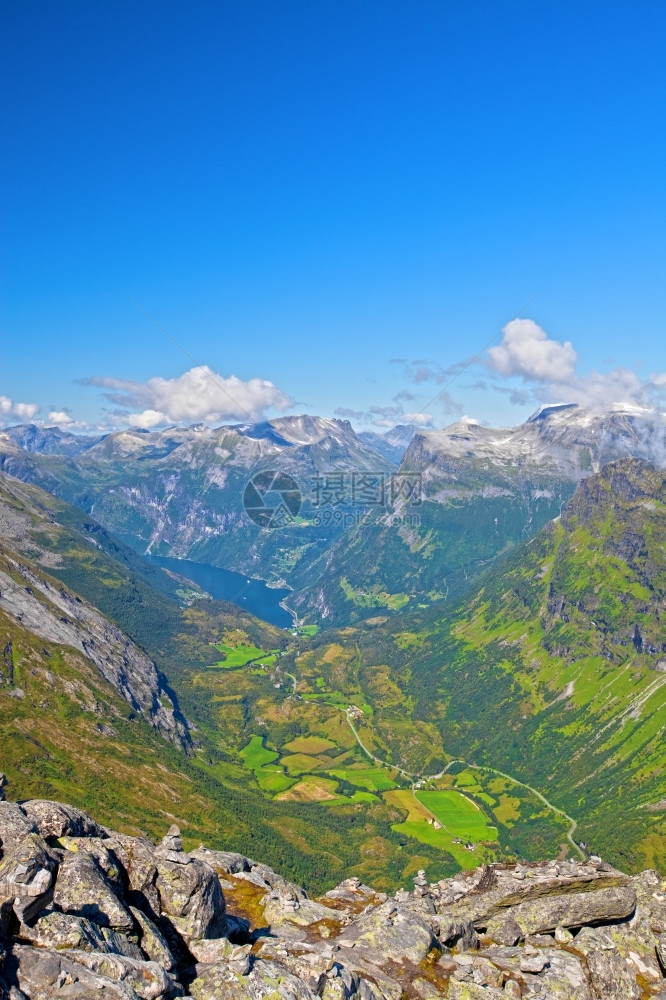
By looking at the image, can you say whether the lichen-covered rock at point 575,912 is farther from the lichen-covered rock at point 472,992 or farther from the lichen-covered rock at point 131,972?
the lichen-covered rock at point 131,972

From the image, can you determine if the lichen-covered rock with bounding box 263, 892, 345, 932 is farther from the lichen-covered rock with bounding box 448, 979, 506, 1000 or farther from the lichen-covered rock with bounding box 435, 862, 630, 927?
the lichen-covered rock with bounding box 448, 979, 506, 1000

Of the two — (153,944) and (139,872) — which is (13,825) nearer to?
(139,872)

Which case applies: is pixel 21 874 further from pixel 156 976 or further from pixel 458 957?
pixel 458 957

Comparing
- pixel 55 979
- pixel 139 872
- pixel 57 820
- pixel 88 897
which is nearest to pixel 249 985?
pixel 88 897

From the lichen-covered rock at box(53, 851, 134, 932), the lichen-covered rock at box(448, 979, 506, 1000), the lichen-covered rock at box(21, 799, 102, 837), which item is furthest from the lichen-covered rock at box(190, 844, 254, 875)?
the lichen-covered rock at box(53, 851, 134, 932)

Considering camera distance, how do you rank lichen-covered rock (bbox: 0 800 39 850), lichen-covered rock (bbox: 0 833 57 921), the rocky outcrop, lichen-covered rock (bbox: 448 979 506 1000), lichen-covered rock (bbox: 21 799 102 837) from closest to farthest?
the rocky outcrop, lichen-covered rock (bbox: 0 833 57 921), lichen-covered rock (bbox: 0 800 39 850), lichen-covered rock (bbox: 21 799 102 837), lichen-covered rock (bbox: 448 979 506 1000)

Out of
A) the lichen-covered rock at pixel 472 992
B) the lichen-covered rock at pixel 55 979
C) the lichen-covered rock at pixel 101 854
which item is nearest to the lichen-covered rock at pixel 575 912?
the lichen-covered rock at pixel 472 992
